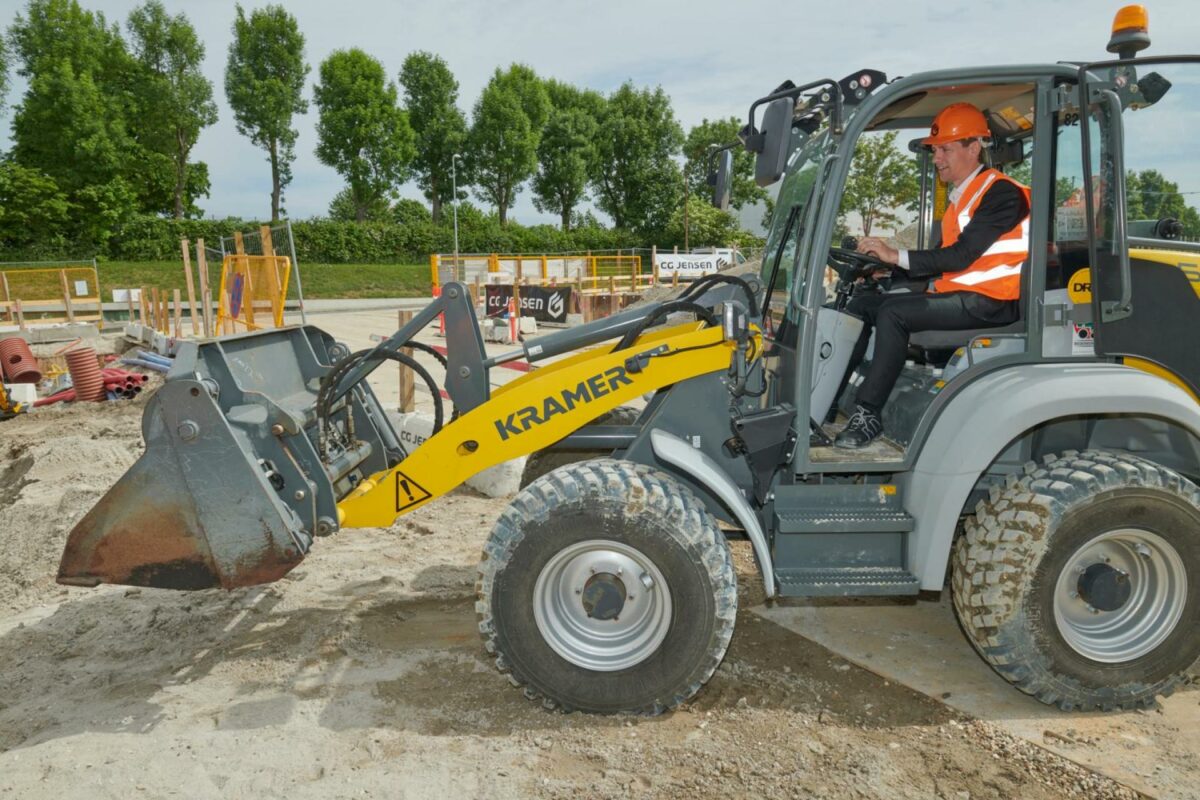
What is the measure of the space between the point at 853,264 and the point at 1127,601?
2.00 m

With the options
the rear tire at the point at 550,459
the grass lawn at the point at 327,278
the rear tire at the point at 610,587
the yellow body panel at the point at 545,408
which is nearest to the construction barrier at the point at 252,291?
the rear tire at the point at 550,459

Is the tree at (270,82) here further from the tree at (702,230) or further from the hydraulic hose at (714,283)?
the hydraulic hose at (714,283)

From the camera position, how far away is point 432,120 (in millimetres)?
60906

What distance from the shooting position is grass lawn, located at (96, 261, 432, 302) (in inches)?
1383

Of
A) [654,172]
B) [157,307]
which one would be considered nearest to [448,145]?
[654,172]

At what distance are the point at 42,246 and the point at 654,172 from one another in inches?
1525

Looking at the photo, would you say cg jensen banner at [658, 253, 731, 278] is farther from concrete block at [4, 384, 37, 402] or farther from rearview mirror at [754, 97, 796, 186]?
rearview mirror at [754, 97, 796, 186]

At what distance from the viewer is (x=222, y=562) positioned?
12.2 ft

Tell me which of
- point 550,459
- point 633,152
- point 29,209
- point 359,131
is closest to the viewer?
point 550,459

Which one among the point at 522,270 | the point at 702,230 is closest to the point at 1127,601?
the point at 522,270

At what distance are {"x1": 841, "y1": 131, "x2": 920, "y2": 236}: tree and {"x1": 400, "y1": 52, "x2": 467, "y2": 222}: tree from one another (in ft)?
191

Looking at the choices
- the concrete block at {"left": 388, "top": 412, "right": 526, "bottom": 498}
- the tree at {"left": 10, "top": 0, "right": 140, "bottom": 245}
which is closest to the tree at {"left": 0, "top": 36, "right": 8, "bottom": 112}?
the tree at {"left": 10, "top": 0, "right": 140, "bottom": 245}

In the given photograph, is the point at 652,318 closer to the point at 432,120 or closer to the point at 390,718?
the point at 390,718

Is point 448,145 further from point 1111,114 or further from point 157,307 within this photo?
point 1111,114
